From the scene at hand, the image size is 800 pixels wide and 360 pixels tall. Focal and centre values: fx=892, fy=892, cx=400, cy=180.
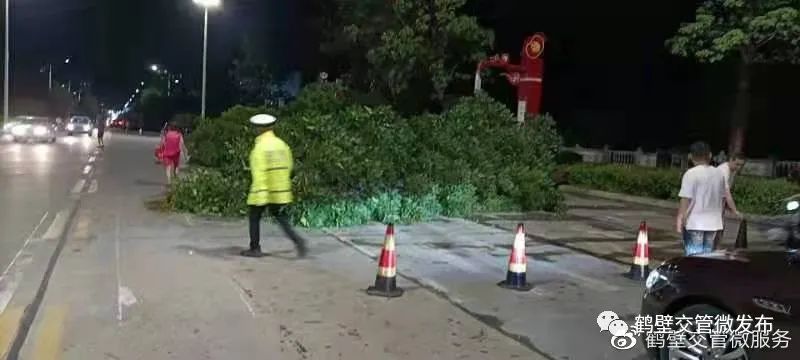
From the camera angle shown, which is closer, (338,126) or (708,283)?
(708,283)

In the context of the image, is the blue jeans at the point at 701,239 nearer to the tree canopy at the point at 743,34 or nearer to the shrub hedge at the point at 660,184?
the shrub hedge at the point at 660,184

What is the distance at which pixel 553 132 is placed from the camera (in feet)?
59.6

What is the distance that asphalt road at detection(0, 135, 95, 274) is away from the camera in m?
11.8

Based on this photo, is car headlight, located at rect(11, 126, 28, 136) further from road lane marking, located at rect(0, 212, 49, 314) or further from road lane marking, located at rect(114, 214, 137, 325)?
road lane marking, located at rect(114, 214, 137, 325)

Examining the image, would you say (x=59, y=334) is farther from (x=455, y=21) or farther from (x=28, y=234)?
(x=455, y=21)

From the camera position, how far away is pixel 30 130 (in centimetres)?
4244

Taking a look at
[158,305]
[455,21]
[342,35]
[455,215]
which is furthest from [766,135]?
[158,305]

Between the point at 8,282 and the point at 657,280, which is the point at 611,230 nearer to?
the point at 657,280

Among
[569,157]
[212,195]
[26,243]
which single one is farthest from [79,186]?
[569,157]

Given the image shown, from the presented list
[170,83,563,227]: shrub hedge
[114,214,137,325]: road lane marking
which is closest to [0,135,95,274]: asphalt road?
[114,214,137,325]: road lane marking

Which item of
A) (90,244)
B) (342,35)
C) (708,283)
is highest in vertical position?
(342,35)

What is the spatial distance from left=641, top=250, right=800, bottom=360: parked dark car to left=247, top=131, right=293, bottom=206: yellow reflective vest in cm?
552

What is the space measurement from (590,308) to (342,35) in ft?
100

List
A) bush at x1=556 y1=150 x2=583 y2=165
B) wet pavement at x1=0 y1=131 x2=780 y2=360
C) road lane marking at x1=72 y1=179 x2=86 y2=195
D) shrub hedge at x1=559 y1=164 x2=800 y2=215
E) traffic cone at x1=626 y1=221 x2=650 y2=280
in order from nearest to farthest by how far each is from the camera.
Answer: wet pavement at x1=0 y1=131 x2=780 y2=360, traffic cone at x1=626 y1=221 x2=650 y2=280, road lane marking at x1=72 y1=179 x2=86 y2=195, shrub hedge at x1=559 y1=164 x2=800 y2=215, bush at x1=556 y1=150 x2=583 y2=165
